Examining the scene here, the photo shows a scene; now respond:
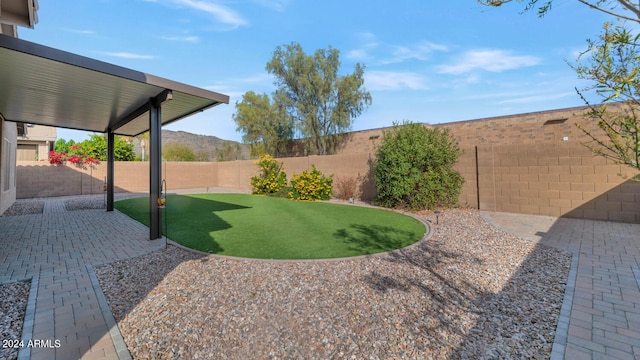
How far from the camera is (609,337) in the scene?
2396 mm

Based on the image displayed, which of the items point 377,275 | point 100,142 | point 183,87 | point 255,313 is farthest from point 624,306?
point 100,142

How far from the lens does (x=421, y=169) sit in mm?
9031

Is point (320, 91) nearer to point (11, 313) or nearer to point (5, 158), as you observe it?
point (5, 158)

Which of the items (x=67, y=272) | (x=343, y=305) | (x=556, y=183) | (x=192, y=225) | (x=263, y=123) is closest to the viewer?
(x=343, y=305)

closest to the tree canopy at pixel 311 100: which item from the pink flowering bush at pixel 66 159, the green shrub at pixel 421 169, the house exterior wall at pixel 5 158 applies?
the pink flowering bush at pixel 66 159

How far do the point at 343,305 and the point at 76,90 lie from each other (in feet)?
21.4

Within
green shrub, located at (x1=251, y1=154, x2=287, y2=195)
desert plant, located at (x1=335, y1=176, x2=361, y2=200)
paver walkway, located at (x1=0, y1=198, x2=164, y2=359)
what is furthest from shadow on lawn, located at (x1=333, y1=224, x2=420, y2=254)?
green shrub, located at (x1=251, y1=154, x2=287, y2=195)

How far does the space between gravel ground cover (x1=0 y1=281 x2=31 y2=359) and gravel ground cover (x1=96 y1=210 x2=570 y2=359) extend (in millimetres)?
728

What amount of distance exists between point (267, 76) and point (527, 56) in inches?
821

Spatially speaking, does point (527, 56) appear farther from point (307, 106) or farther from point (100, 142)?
point (100, 142)

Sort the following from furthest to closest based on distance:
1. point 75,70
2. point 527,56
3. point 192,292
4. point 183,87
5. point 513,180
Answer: point 513,180 → point 527,56 → point 183,87 → point 75,70 → point 192,292

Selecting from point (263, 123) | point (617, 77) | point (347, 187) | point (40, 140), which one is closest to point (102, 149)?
point (40, 140)

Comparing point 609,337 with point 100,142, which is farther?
point 100,142

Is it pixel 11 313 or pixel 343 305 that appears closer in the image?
pixel 11 313
